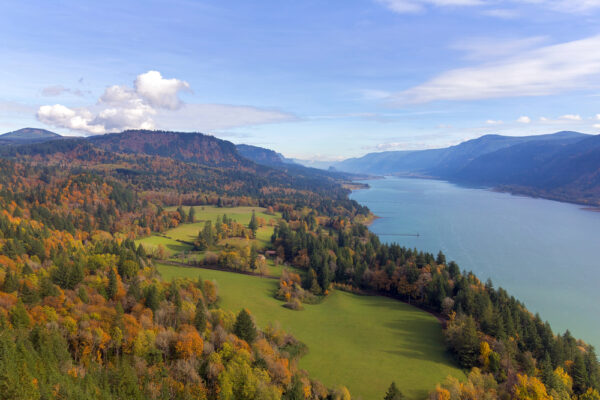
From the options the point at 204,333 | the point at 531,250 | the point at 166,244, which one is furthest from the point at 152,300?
the point at 531,250

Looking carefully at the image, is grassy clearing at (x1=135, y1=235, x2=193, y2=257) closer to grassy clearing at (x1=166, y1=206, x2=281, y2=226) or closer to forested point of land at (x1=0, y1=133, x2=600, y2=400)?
forested point of land at (x1=0, y1=133, x2=600, y2=400)

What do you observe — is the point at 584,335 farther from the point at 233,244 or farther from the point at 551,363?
the point at 233,244

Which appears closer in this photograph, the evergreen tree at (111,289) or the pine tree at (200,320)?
the pine tree at (200,320)

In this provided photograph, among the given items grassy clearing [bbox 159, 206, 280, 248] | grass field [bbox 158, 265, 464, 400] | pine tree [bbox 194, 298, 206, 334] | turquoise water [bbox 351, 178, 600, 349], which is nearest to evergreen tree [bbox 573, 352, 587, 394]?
grass field [bbox 158, 265, 464, 400]

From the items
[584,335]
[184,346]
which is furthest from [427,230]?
[184,346]

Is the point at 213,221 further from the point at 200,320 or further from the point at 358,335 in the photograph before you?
the point at 200,320

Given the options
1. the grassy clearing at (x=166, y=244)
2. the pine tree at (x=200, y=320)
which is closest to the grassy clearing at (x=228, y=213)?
the grassy clearing at (x=166, y=244)

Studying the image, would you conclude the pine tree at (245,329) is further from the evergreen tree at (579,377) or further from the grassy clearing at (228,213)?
the grassy clearing at (228,213)
